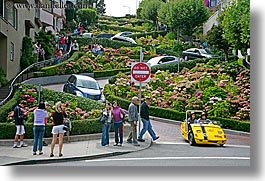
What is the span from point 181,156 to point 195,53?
2179cm

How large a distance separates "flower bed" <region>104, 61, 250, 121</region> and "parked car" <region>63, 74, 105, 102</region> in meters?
1.60

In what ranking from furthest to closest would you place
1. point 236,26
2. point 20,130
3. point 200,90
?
point 236,26
point 200,90
point 20,130

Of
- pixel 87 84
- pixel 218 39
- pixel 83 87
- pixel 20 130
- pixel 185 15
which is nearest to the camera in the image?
pixel 20 130

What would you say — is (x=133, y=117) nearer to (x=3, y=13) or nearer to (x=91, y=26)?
(x=3, y=13)

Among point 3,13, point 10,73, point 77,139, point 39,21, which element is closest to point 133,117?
point 77,139

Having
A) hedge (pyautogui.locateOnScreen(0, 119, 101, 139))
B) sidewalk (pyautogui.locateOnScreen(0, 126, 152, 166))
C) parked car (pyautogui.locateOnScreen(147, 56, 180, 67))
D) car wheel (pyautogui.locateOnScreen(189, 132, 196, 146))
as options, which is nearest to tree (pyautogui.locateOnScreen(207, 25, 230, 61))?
parked car (pyautogui.locateOnScreen(147, 56, 180, 67))

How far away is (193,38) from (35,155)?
30.9 m

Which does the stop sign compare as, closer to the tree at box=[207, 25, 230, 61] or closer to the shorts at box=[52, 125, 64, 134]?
the shorts at box=[52, 125, 64, 134]

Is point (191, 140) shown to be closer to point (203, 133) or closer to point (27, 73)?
point (203, 133)

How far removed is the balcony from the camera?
34.6m

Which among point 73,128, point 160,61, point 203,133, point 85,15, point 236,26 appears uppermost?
point 85,15

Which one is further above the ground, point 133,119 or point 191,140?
point 133,119

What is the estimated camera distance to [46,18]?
35938 mm

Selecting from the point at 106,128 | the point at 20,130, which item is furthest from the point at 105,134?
the point at 20,130
